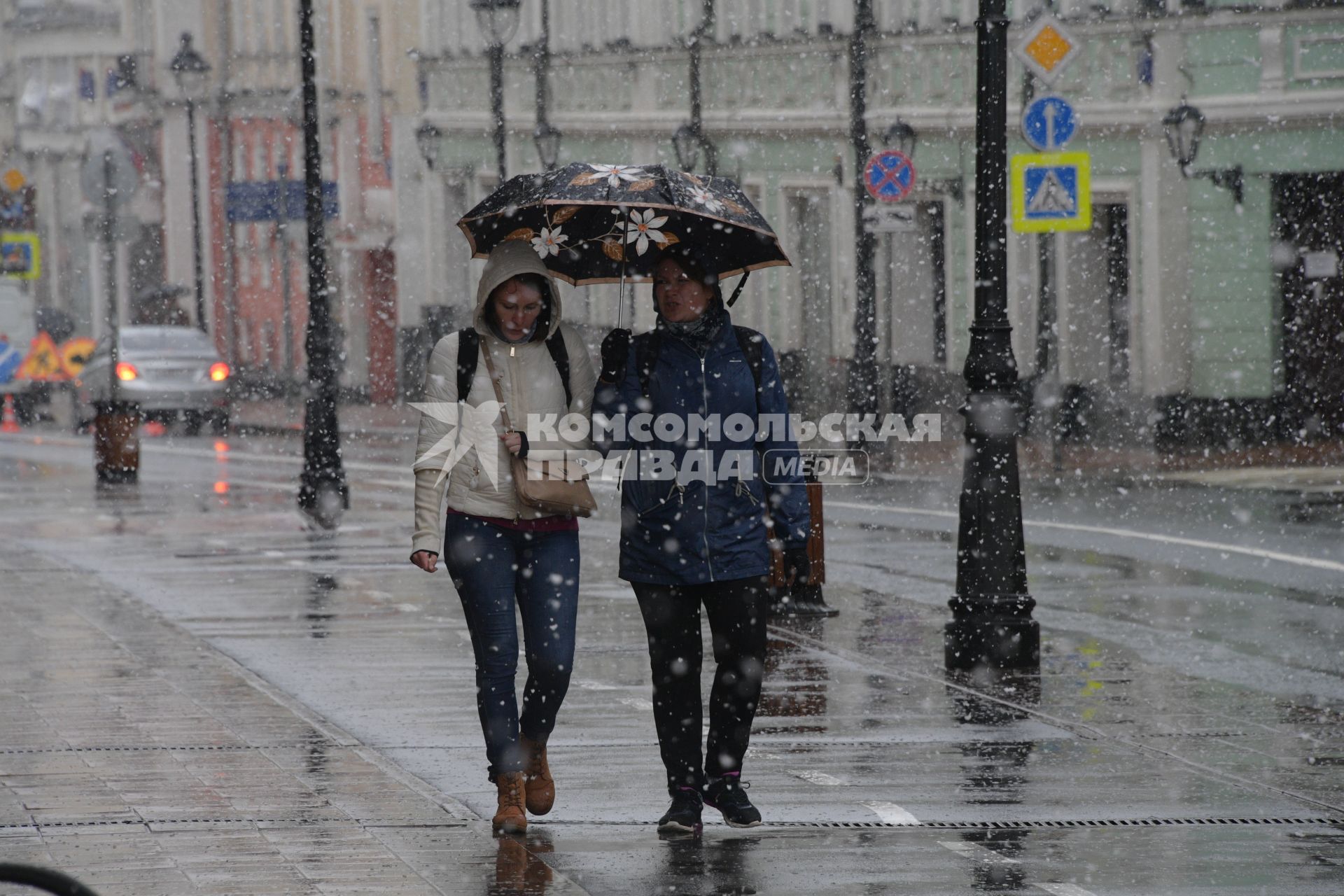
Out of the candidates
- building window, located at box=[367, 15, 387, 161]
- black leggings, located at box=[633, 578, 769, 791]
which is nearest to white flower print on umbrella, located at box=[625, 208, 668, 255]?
black leggings, located at box=[633, 578, 769, 791]

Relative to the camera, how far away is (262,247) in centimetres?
5500

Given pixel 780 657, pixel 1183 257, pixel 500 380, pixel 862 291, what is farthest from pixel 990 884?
pixel 1183 257

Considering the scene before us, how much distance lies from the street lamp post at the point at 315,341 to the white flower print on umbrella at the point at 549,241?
443 inches

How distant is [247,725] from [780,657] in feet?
9.95

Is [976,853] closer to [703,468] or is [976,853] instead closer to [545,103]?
[703,468]

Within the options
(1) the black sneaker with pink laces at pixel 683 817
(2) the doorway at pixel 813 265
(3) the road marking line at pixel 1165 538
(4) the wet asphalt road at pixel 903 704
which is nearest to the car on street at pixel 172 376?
(2) the doorway at pixel 813 265

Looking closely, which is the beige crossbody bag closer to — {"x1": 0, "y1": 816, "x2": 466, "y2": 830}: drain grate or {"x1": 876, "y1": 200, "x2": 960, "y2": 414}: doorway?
{"x1": 0, "y1": 816, "x2": 466, "y2": 830}: drain grate

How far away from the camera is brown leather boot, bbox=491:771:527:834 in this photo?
24.3 feet

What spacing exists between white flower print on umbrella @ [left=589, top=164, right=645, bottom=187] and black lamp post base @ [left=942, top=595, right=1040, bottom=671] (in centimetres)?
393

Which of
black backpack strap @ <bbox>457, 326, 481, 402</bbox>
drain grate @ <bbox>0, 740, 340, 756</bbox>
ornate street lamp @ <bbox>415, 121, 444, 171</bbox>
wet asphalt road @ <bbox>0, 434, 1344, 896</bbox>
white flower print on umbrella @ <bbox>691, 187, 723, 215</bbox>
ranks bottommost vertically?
wet asphalt road @ <bbox>0, 434, 1344, 896</bbox>

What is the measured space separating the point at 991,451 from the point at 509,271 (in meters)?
4.27

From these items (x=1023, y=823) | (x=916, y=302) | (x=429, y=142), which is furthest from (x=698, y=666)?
(x=429, y=142)

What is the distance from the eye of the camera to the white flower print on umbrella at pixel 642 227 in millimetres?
7914

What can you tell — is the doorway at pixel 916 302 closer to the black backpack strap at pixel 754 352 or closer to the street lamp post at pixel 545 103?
the street lamp post at pixel 545 103
